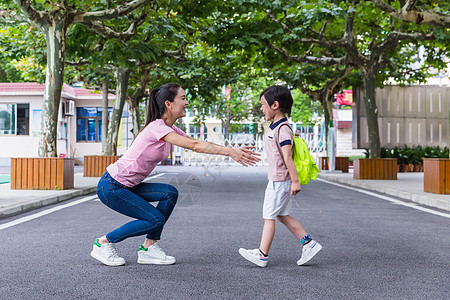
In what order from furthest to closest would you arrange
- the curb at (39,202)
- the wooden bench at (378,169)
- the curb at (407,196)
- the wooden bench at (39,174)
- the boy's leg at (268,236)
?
1. the wooden bench at (378,169)
2. the wooden bench at (39,174)
3. the curb at (407,196)
4. the curb at (39,202)
5. the boy's leg at (268,236)

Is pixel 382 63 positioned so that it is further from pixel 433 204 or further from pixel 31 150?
pixel 31 150

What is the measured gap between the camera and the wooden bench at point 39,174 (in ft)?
41.1

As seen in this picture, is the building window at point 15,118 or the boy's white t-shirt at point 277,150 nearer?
the boy's white t-shirt at point 277,150

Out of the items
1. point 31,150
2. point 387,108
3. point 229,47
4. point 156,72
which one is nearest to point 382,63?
point 387,108

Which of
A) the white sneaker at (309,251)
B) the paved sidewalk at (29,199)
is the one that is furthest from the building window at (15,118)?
the white sneaker at (309,251)

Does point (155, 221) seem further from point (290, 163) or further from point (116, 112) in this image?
point (116, 112)

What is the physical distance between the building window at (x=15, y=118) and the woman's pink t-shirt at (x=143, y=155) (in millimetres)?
30663

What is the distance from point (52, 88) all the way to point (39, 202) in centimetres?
420

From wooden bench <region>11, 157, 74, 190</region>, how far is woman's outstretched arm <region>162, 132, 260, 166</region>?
8792 millimetres

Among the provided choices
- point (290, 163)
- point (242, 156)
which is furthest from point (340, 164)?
point (242, 156)

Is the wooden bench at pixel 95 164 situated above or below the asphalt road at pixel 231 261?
above

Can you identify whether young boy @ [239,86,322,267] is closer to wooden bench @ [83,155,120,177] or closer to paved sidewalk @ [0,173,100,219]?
paved sidewalk @ [0,173,100,219]

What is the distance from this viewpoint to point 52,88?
13141 millimetres

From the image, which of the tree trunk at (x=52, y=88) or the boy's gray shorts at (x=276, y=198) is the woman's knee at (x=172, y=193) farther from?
the tree trunk at (x=52, y=88)
